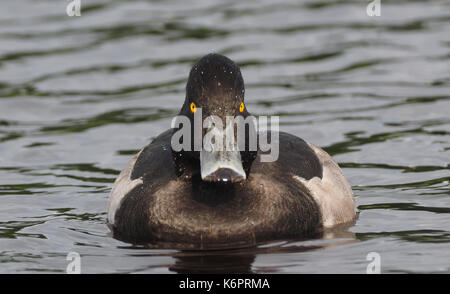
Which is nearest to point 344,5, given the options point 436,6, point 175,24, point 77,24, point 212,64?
point 436,6

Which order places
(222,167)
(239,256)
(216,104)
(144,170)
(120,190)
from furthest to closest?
(120,190), (144,170), (216,104), (239,256), (222,167)

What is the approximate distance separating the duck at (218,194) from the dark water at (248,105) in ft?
0.70

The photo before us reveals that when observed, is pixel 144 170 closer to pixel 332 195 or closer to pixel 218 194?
pixel 218 194

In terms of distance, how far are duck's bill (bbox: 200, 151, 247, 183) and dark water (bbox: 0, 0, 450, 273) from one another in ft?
2.20

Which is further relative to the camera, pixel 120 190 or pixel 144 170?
pixel 120 190

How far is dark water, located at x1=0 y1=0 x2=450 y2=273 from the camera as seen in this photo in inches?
350

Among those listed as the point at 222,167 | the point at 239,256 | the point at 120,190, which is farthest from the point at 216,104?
the point at 120,190

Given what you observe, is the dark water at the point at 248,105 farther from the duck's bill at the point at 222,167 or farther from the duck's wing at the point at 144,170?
the duck's bill at the point at 222,167

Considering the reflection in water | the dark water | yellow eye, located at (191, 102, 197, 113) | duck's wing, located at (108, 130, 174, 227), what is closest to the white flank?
duck's wing, located at (108, 130, 174, 227)

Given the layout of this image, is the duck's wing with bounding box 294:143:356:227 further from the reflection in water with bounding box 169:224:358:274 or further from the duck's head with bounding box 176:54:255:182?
the duck's head with bounding box 176:54:255:182

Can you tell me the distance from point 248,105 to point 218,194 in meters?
5.25

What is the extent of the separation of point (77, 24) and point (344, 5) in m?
4.45

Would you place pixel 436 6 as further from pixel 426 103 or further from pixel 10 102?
pixel 10 102

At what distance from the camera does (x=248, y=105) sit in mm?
14211
